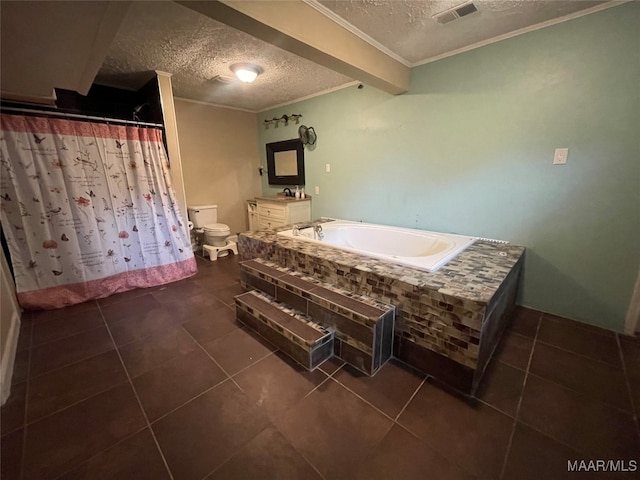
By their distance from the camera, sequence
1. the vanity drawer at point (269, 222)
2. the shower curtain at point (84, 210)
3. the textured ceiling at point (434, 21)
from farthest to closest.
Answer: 1. the vanity drawer at point (269, 222)
2. the shower curtain at point (84, 210)
3. the textured ceiling at point (434, 21)

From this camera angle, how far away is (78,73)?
2.12m

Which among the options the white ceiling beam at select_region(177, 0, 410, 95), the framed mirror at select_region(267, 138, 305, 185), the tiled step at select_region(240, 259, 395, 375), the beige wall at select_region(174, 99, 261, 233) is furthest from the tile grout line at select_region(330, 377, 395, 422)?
the beige wall at select_region(174, 99, 261, 233)

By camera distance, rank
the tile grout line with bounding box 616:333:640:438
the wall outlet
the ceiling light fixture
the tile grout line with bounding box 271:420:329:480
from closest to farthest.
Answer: the tile grout line with bounding box 271:420:329:480
the tile grout line with bounding box 616:333:640:438
the wall outlet
the ceiling light fixture

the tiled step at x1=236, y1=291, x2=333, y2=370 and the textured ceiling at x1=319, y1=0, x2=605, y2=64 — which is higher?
the textured ceiling at x1=319, y1=0, x2=605, y2=64

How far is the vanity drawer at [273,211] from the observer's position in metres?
3.68

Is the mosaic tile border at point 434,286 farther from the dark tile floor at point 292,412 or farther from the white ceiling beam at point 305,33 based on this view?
the white ceiling beam at point 305,33

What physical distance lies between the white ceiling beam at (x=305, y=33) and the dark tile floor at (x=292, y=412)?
192cm

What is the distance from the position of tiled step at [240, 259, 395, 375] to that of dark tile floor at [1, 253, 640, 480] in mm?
99

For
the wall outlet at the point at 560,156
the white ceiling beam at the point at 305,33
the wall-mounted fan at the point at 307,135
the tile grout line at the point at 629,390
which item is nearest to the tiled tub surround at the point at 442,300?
→ the tile grout line at the point at 629,390

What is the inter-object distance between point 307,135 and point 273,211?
1170 millimetres

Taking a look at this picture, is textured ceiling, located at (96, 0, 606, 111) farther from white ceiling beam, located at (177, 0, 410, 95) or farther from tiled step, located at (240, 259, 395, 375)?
tiled step, located at (240, 259, 395, 375)

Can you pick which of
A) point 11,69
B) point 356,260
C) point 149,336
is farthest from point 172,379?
point 11,69

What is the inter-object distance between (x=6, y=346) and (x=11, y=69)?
1.86 m

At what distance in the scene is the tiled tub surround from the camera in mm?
1328
